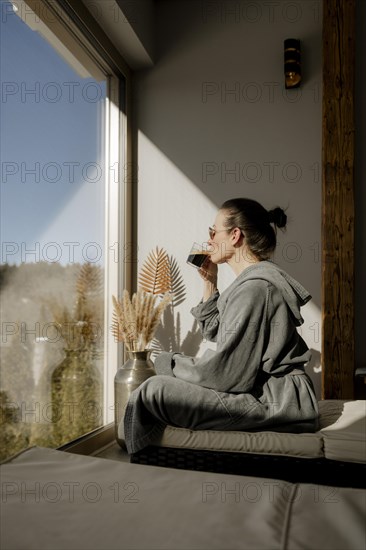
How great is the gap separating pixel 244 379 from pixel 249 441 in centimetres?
24

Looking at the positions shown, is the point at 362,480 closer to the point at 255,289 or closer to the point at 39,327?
the point at 255,289

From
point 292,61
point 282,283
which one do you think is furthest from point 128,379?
point 292,61

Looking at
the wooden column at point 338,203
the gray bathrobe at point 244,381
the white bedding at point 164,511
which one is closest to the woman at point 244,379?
the gray bathrobe at point 244,381

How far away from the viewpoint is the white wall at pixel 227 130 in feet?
11.4

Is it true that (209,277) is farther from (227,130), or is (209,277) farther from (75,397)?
(227,130)

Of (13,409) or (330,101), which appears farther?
(330,101)

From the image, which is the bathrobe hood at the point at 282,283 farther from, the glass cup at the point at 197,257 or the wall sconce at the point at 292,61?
the wall sconce at the point at 292,61

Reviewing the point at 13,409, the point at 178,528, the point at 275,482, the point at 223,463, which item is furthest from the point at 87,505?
the point at 13,409

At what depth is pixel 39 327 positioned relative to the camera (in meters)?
2.52

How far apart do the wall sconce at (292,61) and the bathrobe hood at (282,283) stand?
1.73 metres

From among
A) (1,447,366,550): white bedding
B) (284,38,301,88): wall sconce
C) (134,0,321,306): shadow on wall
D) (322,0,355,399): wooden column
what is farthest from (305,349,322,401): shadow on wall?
(1,447,366,550): white bedding

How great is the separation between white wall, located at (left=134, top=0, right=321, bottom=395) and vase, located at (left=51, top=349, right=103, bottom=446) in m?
0.77

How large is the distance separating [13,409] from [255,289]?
1.15 m

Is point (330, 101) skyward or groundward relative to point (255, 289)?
skyward
